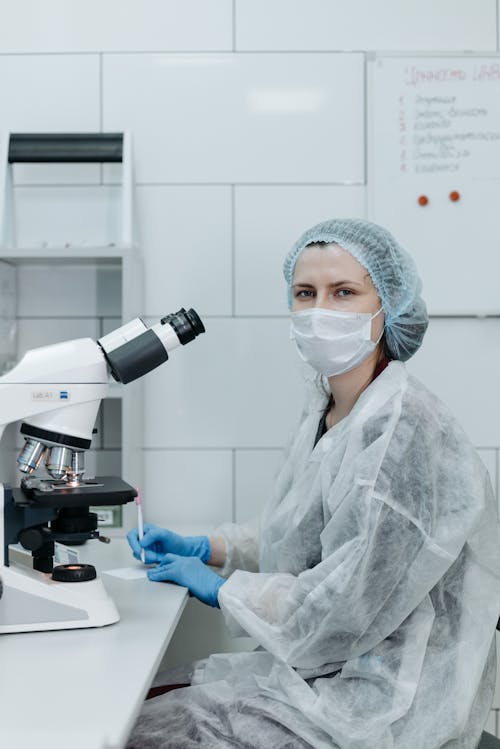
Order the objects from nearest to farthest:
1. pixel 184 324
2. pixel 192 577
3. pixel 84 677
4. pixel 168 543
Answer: pixel 84 677
pixel 184 324
pixel 192 577
pixel 168 543

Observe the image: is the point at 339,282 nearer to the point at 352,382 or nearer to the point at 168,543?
the point at 352,382

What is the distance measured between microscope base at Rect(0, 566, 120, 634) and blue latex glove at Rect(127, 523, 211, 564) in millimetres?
399

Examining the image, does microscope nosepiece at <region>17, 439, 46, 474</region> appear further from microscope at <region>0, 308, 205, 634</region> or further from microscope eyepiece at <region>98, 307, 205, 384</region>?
microscope eyepiece at <region>98, 307, 205, 384</region>

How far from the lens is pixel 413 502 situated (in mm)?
1215

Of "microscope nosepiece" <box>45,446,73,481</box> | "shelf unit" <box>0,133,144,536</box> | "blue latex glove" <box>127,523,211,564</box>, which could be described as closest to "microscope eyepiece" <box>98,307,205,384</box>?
"microscope nosepiece" <box>45,446,73,481</box>

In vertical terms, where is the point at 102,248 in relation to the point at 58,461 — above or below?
above

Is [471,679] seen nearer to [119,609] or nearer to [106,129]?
[119,609]

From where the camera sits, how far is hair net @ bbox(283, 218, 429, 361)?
142cm

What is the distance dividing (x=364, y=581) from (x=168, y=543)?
1.83ft

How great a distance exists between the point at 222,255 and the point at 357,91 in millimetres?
570

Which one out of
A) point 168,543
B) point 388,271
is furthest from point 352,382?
point 168,543

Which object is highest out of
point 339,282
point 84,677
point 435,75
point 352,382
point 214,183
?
point 435,75

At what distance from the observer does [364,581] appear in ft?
3.91

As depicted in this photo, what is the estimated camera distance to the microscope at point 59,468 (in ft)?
3.78
